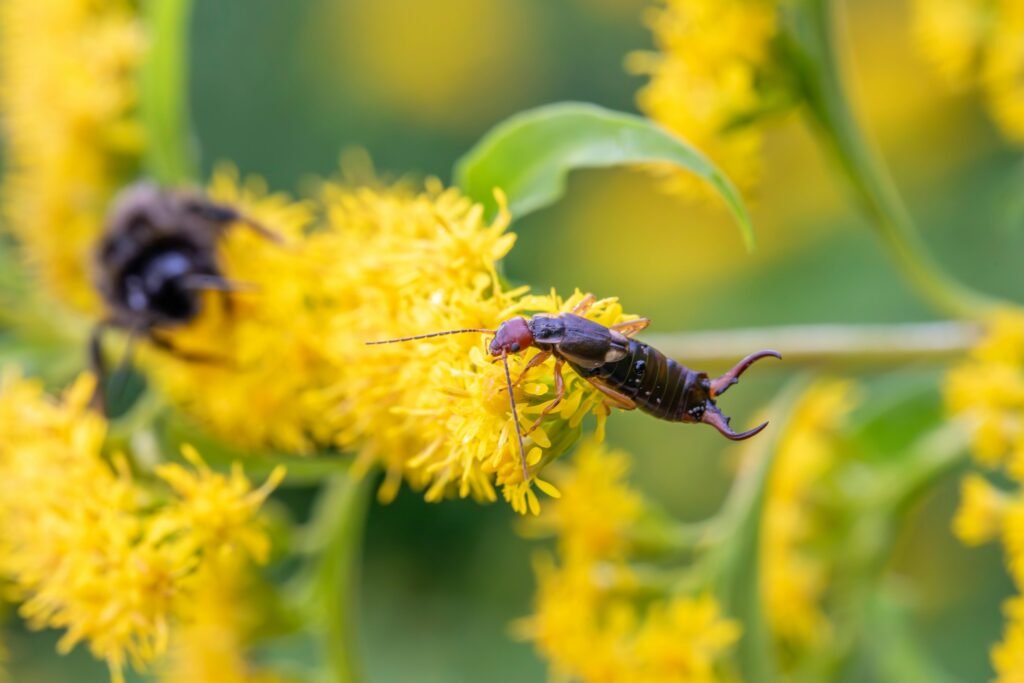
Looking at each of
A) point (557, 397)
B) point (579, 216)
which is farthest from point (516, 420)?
point (579, 216)

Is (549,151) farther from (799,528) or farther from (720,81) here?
(799,528)

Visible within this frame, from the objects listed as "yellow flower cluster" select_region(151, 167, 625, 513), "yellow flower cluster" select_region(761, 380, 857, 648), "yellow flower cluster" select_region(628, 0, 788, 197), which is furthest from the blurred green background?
"yellow flower cluster" select_region(151, 167, 625, 513)

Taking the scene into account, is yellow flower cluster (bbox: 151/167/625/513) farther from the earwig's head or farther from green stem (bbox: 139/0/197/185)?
green stem (bbox: 139/0/197/185)

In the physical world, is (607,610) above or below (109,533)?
below

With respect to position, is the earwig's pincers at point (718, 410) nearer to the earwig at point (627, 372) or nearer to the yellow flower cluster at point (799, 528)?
the earwig at point (627, 372)

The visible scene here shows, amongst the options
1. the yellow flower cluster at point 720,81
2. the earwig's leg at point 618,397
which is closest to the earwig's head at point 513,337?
the earwig's leg at point 618,397

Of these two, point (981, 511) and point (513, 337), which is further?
point (981, 511)
